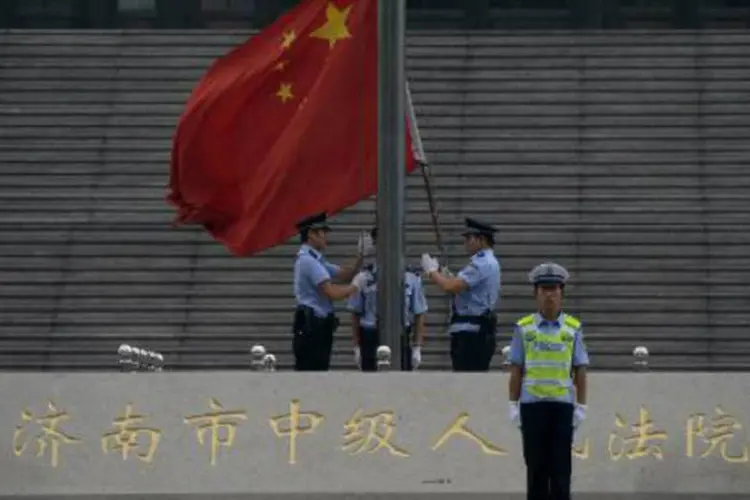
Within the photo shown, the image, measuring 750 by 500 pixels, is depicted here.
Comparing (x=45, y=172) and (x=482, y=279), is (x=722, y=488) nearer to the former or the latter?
(x=482, y=279)

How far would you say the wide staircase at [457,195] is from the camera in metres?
25.2

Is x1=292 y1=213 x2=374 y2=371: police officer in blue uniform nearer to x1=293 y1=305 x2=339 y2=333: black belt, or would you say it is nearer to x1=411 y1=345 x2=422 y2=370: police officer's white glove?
x1=293 y1=305 x2=339 y2=333: black belt

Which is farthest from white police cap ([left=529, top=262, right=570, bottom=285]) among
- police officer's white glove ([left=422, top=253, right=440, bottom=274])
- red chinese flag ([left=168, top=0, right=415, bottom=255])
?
red chinese flag ([left=168, top=0, right=415, bottom=255])

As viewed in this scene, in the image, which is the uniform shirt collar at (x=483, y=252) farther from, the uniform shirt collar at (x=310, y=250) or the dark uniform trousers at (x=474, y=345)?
the uniform shirt collar at (x=310, y=250)

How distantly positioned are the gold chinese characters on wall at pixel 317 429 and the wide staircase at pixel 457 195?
6.74m

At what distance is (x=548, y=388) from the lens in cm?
1489

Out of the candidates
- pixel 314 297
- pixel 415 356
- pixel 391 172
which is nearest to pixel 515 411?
pixel 391 172

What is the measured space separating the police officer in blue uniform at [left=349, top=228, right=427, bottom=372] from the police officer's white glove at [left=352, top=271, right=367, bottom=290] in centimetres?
6

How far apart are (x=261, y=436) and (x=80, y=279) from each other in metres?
8.85

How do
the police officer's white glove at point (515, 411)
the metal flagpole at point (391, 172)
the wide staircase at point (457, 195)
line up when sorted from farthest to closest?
1. the wide staircase at point (457, 195)
2. the metal flagpole at point (391, 172)
3. the police officer's white glove at point (515, 411)

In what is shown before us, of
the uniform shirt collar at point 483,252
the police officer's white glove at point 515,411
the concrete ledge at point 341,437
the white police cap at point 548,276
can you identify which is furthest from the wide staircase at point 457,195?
the white police cap at point 548,276

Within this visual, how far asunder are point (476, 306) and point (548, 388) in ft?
15.0

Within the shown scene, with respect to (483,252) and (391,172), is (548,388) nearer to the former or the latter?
(391,172)

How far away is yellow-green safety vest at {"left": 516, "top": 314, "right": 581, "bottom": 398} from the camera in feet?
48.8
